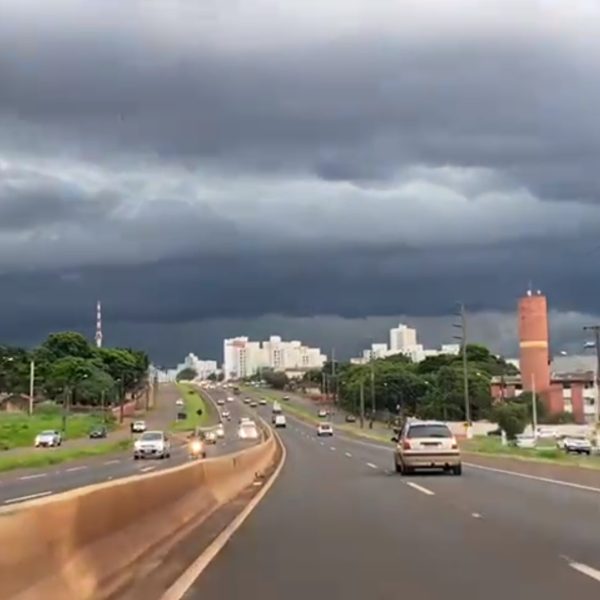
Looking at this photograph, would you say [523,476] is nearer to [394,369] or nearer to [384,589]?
[384,589]

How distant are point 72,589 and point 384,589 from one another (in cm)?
342

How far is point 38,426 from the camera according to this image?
124 metres

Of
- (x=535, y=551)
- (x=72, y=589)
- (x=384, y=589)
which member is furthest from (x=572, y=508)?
(x=72, y=589)

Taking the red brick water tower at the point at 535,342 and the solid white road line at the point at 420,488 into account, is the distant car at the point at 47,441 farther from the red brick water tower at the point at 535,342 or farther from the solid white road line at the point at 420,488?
the red brick water tower at the point at 535,342

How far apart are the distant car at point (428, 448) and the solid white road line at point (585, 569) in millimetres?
25042

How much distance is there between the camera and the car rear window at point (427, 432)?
40.6 meters

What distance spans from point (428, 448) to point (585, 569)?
2628 cm

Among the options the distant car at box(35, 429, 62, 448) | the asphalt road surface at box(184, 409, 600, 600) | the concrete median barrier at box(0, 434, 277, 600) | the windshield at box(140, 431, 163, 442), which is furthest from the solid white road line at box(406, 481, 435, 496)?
the distant car at box(35, 429, 62, 448)

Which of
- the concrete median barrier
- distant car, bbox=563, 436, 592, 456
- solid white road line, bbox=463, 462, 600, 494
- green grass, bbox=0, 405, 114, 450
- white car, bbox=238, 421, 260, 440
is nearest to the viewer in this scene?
the concrete median barrier

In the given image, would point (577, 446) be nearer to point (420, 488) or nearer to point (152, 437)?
point (152, 437)

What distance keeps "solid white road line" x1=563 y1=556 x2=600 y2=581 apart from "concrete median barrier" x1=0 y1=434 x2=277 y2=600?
204 inches

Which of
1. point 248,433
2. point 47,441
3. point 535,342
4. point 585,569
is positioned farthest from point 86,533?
point 535,342

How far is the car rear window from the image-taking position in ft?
133

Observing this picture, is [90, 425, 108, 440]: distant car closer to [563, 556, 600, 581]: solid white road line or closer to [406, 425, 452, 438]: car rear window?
[406, 425, 452, 438]: car rear window
